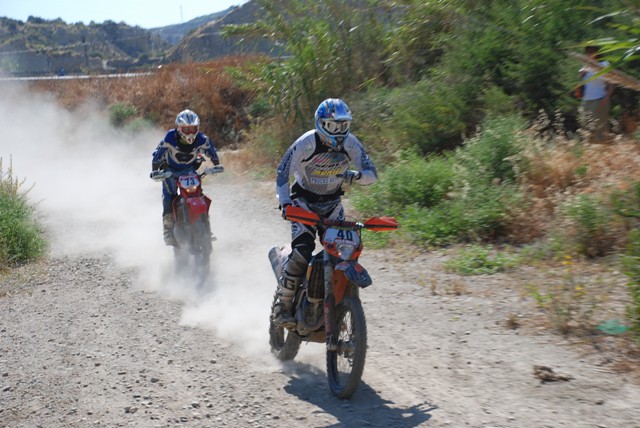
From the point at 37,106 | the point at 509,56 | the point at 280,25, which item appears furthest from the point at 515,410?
the point at 37,106

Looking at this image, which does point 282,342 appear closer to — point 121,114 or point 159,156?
point 159,156

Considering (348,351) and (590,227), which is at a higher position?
(590,227)

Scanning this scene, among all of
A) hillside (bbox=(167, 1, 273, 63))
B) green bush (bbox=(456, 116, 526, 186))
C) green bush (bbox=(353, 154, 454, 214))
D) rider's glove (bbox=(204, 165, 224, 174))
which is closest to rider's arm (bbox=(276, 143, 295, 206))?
rider's glove (bbox=(204, 165, 224, 174))

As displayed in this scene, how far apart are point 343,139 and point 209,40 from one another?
44.6 metres

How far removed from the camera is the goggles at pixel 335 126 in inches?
253

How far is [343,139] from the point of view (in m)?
6.58

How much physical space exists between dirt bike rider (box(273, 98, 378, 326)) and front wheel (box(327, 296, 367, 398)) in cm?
57

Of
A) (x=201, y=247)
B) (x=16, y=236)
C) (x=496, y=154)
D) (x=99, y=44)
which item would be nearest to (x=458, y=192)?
(x=496, y=154)

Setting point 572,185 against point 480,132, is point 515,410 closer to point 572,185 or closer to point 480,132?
point 572,185

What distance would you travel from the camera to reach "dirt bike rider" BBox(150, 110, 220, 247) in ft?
35.9

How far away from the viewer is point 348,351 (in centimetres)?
602

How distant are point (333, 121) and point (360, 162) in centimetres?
61

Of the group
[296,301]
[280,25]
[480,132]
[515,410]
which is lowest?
[515,410]

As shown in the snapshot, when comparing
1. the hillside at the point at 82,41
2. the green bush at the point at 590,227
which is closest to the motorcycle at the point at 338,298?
the green bush at the point at 590,227
